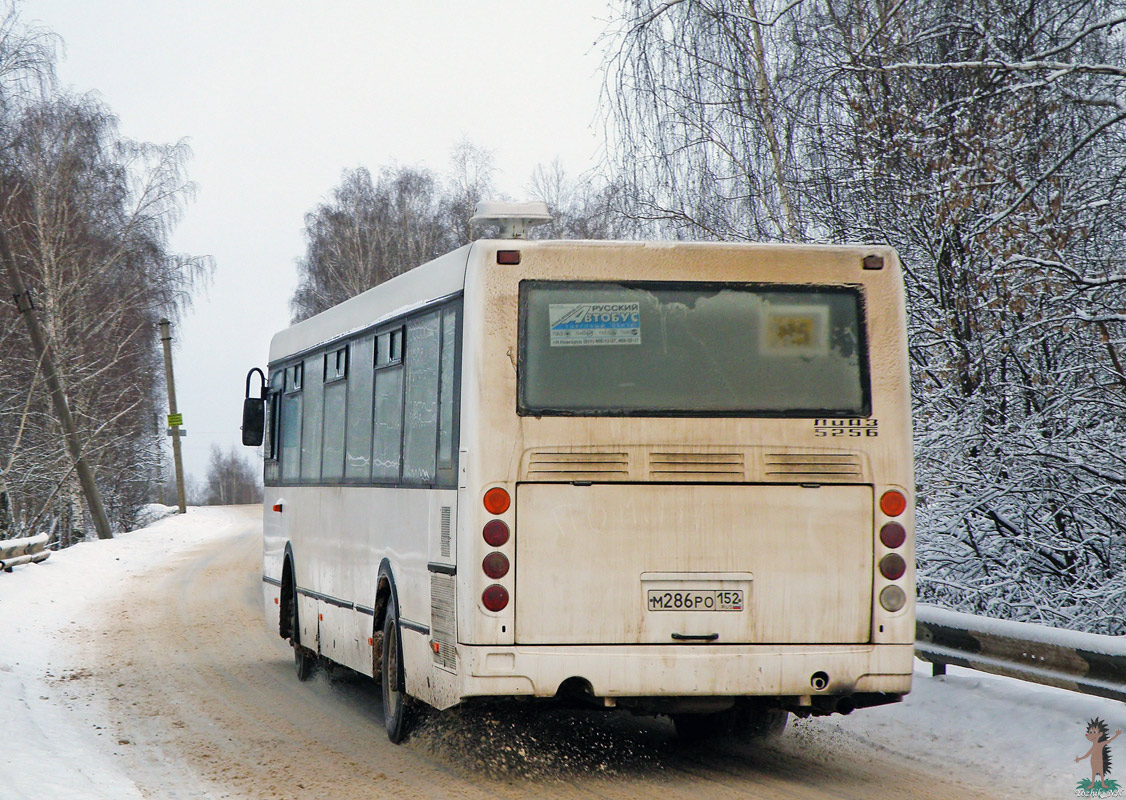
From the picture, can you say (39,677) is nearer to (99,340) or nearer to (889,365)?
(889,365)

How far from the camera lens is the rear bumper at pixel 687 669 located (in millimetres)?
6820

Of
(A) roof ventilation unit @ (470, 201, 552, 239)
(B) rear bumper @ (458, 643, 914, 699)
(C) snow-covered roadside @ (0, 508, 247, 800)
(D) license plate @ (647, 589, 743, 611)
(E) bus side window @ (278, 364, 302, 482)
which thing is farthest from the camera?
(E) bus side window @ (278, 364, 302, 482)

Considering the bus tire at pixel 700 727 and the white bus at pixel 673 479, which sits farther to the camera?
the bus tire at pixel 700 727

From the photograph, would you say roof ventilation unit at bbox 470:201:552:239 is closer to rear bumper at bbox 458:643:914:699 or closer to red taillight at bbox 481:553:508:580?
red taillight at bbox 481:553:508:580

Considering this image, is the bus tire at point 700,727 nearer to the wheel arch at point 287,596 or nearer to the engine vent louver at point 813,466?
the engine vent louver at point 813,466

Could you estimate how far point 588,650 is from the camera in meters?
6.86

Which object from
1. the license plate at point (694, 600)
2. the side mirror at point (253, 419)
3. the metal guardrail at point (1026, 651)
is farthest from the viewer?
the side mirror at point (253, 419)

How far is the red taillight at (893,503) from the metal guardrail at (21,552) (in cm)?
1812

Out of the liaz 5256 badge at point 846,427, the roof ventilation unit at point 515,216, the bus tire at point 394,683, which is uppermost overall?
the roof ventilation unit at point 515,216

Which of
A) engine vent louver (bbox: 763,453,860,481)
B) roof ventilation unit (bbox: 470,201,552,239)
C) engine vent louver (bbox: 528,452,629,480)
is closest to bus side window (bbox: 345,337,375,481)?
roof ventilation unit (bbox: 470,201,552,239)

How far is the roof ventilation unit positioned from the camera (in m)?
7.88

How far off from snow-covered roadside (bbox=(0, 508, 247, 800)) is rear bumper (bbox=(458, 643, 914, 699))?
80.0 inches

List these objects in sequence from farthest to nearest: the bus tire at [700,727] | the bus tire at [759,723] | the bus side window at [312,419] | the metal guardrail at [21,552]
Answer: the metal guardrail at [21,552] → the bus side window at [312,419] → the bus tire at [700,727] → the bus tire at [759,723]

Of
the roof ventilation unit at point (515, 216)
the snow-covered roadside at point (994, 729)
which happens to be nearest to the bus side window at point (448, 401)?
the roof ventilation unit at point (515, 216)
